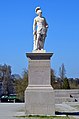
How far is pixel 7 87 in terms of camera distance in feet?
382

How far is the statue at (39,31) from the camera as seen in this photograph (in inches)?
844

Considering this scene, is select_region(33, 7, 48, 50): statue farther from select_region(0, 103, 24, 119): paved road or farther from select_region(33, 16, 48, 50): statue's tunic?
select_region(0, 103, 24, 119): paved road

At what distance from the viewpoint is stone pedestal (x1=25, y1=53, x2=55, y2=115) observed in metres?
20.5

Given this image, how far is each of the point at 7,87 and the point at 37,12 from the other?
315ft

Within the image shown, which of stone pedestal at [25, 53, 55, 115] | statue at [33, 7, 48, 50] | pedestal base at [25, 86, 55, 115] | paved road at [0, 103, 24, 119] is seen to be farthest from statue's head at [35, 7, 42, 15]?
paved road at [0, 103, 24, 119]

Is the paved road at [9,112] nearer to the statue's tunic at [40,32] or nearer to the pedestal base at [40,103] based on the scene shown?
the pedestal base at [40,103]

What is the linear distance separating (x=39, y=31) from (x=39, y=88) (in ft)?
10.5

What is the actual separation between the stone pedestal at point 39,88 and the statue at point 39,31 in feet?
2.20

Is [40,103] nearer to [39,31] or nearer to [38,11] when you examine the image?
[39,31]

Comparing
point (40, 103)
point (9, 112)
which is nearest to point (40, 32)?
point (40, 103)

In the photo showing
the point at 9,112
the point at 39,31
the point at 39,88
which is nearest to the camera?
the point at 39,88

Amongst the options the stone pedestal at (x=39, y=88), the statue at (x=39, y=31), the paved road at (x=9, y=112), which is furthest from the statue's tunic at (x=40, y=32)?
the paved road at (x=9, y=112)

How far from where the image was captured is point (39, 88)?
67.9 ft

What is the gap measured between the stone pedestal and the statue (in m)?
0.67
